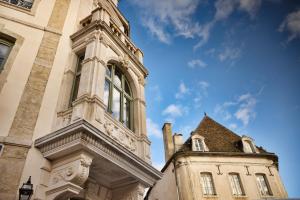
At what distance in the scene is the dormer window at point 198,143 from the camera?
20594 mm

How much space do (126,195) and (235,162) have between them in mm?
14924

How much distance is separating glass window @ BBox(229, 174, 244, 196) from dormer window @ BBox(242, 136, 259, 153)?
242 centimetres

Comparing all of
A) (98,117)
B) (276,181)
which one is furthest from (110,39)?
(276,181)

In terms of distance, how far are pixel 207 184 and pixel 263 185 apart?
439 centimetres

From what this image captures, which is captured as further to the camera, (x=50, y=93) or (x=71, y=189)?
(x=50, y=93)

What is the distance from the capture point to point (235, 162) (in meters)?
20.0

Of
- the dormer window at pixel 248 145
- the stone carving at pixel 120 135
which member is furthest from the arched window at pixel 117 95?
the dormer window at pixel 248 145

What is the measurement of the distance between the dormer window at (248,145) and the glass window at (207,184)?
3955 mm

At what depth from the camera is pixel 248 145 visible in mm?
21469

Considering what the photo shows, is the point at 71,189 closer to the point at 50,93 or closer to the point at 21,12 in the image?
the point at 50,93

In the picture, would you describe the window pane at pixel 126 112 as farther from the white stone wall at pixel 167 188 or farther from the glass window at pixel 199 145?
the glass window at pixel 199 145

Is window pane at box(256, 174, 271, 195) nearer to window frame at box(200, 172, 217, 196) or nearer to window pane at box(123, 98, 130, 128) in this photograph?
window frame at box(200, 172, 217, 196)

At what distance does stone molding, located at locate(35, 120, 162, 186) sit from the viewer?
561cm

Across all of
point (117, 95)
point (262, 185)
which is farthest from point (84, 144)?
point (262, 185)
